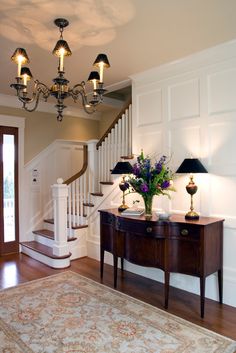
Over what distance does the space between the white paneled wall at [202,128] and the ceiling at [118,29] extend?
241 mm

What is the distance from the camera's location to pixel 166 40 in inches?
113

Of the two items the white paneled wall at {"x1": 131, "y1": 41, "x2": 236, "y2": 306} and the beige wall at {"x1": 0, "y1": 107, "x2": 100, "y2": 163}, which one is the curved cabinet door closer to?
the white paneled wall at {"x1": 131, "y1": 41, "x2": 236, "y2": 306}

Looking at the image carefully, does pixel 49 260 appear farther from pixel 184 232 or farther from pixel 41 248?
pixel 184 232

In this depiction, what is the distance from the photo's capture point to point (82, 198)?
Answer: 4836 millimetres

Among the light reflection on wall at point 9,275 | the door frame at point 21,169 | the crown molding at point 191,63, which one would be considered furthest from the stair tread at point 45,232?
the crown molding at point 191,63

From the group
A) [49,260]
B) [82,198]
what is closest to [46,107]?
[82,198]

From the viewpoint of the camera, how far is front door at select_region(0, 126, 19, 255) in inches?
195

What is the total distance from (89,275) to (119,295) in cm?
79

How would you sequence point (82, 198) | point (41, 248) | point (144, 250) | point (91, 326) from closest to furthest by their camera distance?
point (91, 326), point (144, 250), point (41, 248), point (82, 198)

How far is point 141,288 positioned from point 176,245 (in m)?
0.89

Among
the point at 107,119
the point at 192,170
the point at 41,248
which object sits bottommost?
the point at 41,248

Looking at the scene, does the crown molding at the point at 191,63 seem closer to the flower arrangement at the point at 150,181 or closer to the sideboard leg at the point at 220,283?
the flower arrangement at the point at 150,181

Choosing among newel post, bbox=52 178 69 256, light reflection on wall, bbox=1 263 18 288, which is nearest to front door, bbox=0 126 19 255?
light reflection on wall, bbox=1 263 18 288

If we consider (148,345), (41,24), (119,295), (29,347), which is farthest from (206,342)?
(41,24)
